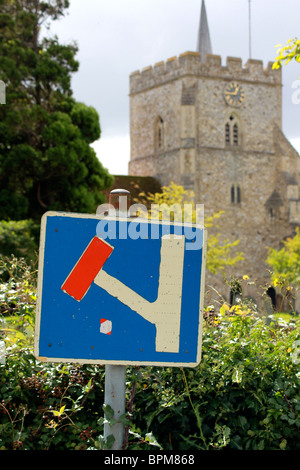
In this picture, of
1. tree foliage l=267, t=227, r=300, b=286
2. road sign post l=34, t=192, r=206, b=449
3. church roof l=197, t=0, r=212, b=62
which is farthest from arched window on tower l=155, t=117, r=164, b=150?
road sign post l=34, t=192, r=206, b=449

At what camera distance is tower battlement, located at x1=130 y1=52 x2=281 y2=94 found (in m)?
34.1

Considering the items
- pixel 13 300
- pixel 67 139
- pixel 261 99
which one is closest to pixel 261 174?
pixel 261 99

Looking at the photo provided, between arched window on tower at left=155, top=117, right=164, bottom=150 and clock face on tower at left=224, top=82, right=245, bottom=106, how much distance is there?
12.8ft

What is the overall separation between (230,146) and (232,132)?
833 mm

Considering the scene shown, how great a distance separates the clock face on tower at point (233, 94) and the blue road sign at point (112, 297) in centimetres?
3367

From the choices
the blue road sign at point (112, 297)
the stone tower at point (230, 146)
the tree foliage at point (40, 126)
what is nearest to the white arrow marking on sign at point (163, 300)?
the blue road sign at point (112, 297)

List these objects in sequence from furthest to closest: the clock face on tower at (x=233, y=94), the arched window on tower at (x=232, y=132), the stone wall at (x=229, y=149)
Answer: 1. the arched window on tower at (x=232, y=132)
2. the clock face on tower at (x=233, y=94)
3. the stone wall at (x=229, y=149)

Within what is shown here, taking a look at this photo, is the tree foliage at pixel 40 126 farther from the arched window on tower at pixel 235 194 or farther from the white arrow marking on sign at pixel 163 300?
the white arrow marking on sign at pixel 163 300

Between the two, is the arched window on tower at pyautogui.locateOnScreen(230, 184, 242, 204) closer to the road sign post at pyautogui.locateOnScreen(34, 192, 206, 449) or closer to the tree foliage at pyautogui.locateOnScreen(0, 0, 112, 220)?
the tree foliage at pyautogui.locateOnScreen(0, 0, 112, 220)

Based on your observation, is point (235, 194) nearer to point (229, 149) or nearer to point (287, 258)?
point (229, 149)

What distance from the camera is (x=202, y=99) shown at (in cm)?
3422

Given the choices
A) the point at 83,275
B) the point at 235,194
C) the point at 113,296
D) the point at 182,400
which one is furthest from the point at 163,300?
the point at 235,194

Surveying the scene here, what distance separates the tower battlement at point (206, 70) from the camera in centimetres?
3412
